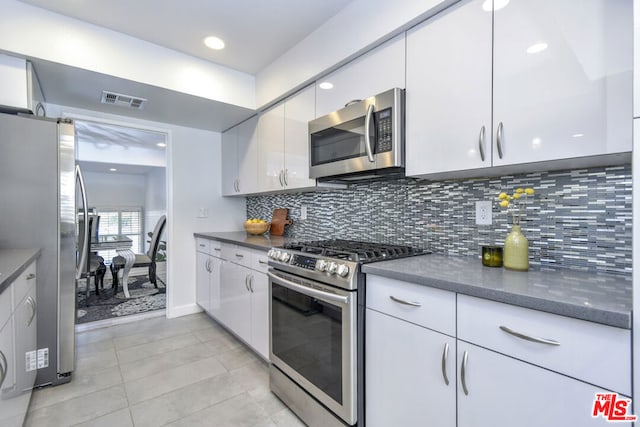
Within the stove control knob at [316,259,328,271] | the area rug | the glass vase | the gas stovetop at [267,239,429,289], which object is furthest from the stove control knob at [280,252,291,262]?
the area rug

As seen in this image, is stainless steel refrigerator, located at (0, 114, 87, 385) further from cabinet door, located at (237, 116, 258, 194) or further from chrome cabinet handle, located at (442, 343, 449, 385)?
chrome cabinet handle, located at (442, 343, 449, 385)

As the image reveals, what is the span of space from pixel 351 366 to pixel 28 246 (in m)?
2.12

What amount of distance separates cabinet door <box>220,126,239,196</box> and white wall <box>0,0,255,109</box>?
695 millimetres

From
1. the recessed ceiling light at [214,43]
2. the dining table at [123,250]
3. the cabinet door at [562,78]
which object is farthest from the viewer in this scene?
the dining table at [123,250]

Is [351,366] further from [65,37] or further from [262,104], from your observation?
[65,37]

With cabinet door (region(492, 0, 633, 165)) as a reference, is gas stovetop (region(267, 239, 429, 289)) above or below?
below

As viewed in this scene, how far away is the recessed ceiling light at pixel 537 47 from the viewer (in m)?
1.14

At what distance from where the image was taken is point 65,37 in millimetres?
2004

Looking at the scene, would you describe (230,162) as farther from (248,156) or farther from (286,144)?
(286,144)

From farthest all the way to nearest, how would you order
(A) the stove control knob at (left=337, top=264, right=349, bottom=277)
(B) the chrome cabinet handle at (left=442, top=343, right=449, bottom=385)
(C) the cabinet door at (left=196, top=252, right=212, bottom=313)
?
(C) the cabinet door at (left=196, top=252, right=212, bottom=313) → (A) the stove control knob at (left=337, top=264, right=349, bottom=277) → (B) the chrome cabinet handle at (left=442, top=343, right=449, bottom=385)

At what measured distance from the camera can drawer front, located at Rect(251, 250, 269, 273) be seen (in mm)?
2158

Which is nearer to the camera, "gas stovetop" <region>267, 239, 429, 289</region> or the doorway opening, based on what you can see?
"gas stovetop" <region>267, 239, 429, 289</region>

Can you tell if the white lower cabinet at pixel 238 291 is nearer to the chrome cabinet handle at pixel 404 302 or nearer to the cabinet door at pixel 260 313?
the cabinet door at pixel 260 313

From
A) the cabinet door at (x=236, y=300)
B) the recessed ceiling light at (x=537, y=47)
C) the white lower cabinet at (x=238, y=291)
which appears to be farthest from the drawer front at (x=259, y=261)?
the recessed ceiling light at (x=537, y=47)
